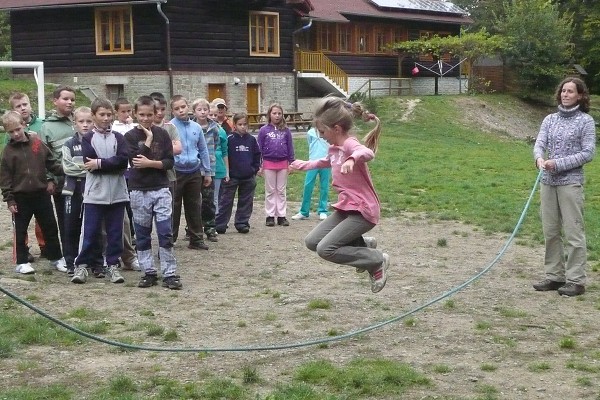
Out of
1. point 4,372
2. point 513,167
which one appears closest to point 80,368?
point 4,372

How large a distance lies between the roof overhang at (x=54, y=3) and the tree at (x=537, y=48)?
21199mm

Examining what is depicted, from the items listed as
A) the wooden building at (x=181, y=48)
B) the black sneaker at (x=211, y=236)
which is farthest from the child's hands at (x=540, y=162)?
the wooden building at (x=181, y=48)

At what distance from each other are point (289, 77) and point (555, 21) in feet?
50.7

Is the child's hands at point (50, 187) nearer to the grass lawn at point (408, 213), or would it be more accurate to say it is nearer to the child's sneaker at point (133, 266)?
Answer: the child's sneaker at point (133, 266)

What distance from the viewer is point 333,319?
7.89m

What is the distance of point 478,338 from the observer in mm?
7234

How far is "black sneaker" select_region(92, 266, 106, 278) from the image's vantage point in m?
9.59

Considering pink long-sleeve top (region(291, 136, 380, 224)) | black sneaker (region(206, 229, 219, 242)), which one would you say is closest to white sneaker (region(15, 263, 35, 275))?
black sneaker (region(206, 229, 219, 242))

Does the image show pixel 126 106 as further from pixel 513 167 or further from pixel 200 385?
pixel 513 167

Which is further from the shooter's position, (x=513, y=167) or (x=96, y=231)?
(x=513, y=167)

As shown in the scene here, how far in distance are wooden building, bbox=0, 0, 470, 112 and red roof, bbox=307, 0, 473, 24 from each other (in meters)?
0.31

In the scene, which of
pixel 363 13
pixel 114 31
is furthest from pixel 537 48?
pixel 114 31

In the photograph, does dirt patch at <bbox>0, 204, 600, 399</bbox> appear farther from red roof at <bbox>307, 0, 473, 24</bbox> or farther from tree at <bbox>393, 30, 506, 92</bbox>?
tree at <bbox>393, 30, 506, 92</bbox>

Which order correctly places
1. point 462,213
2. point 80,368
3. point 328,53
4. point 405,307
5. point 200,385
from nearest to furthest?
point 200,385 < point 80,368 < point 405,307 < point 462,213 < point 328,53
